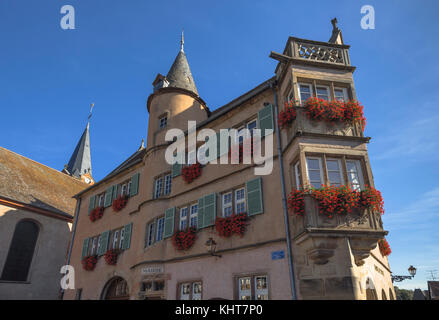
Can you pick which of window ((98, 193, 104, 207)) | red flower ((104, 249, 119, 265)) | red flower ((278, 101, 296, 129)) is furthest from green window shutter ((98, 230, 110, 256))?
red flower ((278, 101, 296, 129))

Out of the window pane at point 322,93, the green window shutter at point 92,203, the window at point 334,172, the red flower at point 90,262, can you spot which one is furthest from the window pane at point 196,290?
the green window shutter at point 92,203

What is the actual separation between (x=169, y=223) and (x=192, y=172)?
7.98 ft

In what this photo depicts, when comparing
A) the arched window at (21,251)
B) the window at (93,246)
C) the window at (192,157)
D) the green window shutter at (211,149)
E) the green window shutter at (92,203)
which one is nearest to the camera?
the green window shutter at (211,149)

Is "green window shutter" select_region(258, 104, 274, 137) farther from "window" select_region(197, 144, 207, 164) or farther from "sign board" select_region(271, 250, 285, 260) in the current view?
"sign board" select_region(271, 250, 285, 260)

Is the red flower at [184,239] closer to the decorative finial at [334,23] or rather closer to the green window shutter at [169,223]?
the green window shutter at [169,223]

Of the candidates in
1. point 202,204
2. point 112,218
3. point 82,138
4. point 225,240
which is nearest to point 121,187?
point 112,218

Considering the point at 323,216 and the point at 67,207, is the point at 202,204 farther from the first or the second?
the point at 67,207

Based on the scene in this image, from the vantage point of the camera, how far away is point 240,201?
1234cm

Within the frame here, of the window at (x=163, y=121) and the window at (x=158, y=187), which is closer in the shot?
the window at (x=158, y=187)

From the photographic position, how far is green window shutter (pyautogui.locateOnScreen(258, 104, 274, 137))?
1240cm

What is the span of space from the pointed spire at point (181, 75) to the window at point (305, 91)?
8.26 m

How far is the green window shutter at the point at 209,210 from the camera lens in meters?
12.6

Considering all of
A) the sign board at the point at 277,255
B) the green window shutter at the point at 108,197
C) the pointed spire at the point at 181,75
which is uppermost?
the pointed spire at the point at 181,75
